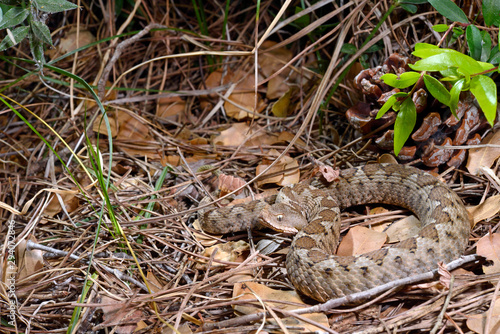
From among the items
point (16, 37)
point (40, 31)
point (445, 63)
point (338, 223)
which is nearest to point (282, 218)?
point (338, 223)

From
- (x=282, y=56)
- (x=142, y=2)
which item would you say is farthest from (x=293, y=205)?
(x=142, y=2)

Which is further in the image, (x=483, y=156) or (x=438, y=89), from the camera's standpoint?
(x=483, y=156)

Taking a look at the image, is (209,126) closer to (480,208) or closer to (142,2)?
(142,2)

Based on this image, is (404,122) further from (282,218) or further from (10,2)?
(10,2)

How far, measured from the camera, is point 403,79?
132 inches

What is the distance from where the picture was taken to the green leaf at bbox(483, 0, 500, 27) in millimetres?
3506

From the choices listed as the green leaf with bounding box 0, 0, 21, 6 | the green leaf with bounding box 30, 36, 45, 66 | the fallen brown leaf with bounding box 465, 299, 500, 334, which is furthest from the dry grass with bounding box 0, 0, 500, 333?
the green leaf with bounding box 0, 0, 21, 6

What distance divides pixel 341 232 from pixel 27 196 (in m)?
3.18

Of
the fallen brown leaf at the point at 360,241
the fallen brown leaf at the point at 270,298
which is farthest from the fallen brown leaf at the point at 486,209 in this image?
the fallen brown leaf at the point at 270,298

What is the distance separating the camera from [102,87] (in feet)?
15.5

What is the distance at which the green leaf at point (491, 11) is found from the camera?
3.51 m

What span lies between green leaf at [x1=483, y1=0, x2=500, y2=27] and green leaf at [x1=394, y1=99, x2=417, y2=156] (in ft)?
3.20

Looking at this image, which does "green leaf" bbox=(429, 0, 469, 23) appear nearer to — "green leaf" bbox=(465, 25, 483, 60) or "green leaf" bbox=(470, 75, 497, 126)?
"green leaf" bbox=(465, 25, 483, 60)

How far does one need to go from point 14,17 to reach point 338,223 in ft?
10.6
